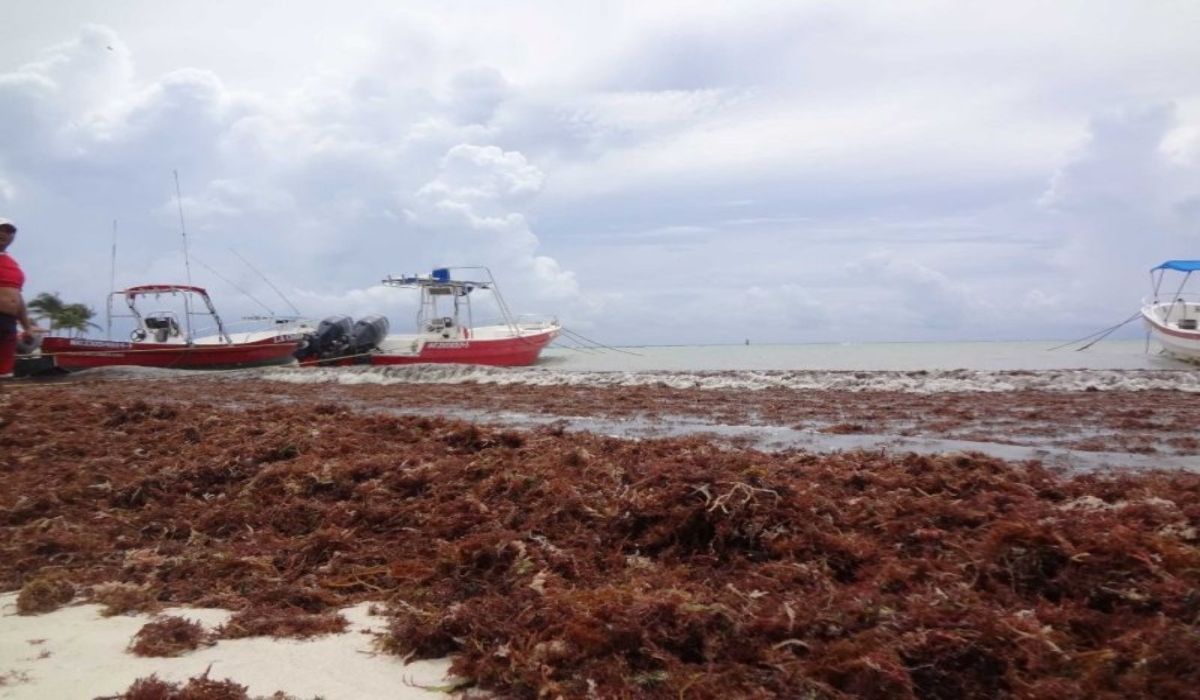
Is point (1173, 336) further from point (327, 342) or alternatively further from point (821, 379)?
point (327, 342)

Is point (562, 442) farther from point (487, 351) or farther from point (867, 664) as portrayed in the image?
point (487, 351)

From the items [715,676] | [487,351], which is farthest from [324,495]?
[487,351]

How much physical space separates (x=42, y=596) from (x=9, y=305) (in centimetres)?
379

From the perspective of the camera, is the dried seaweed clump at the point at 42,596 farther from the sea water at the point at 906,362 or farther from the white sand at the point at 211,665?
the sea water at the point at 906,362

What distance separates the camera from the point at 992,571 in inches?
147

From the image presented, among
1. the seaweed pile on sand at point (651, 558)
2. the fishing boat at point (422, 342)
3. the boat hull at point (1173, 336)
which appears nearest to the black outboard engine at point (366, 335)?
the fishing boat at point (422, 342)

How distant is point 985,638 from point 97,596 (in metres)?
4.55

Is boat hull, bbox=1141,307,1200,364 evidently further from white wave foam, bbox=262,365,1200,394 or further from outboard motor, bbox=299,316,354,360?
outboard motor, bbox=299,316,354,360

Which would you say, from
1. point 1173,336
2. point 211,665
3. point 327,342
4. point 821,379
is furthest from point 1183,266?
point 211,665

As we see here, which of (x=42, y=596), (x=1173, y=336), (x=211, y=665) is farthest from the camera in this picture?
(x=1173, y=336)

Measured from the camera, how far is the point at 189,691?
9.95 feet

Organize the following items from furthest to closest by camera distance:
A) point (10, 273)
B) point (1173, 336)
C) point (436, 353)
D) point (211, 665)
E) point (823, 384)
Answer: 1. point (1173, 336)
2. point (436, 353)
3. point (823, 384)
4. point (10, 273)
5. point (211, 665)

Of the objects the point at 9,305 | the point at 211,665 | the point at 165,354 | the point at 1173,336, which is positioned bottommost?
the point at 211,665

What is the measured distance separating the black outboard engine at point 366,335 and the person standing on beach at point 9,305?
3028cm
